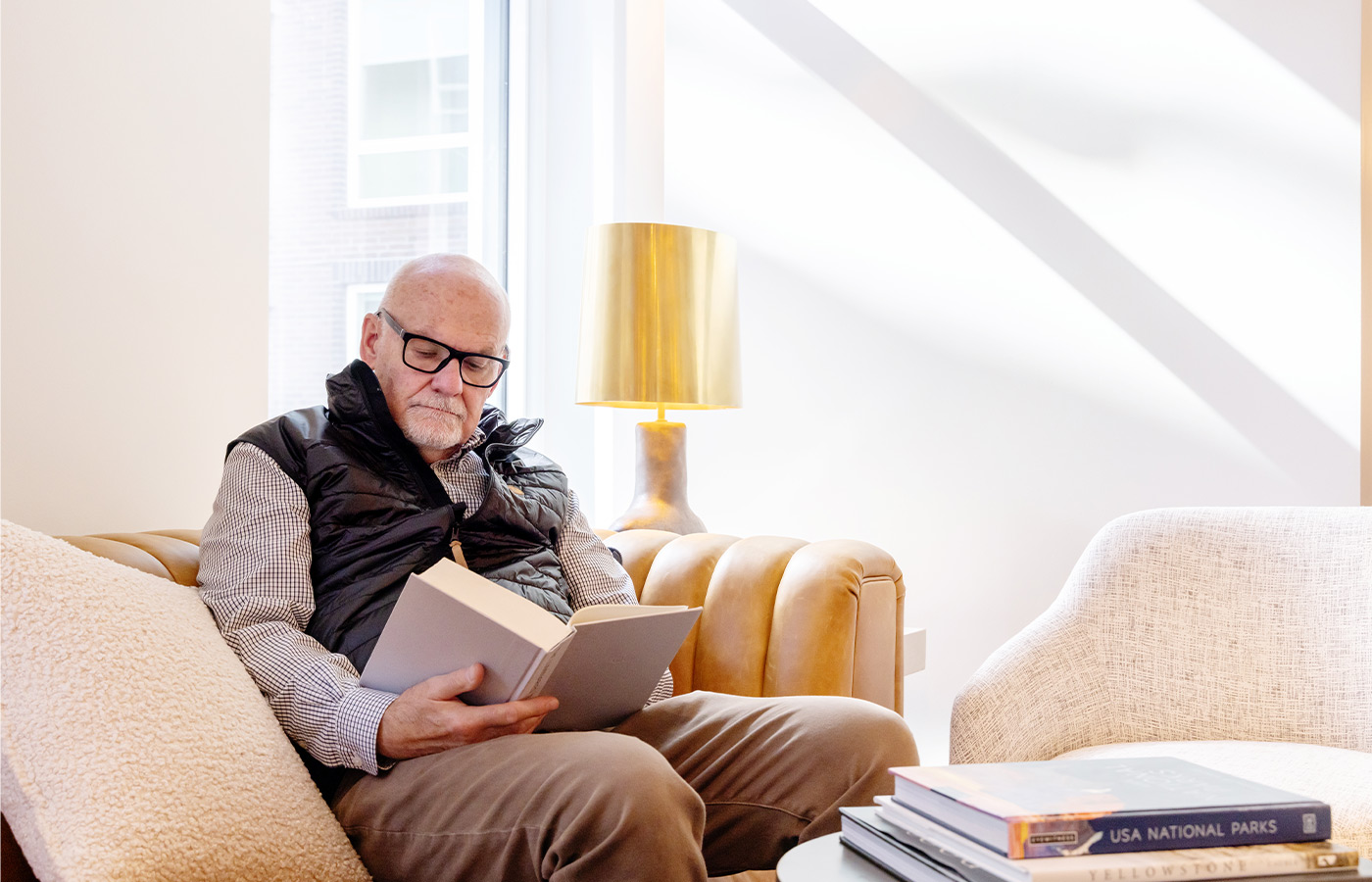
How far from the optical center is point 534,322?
3.45 meters

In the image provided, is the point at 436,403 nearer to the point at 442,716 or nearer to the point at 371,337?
the point at 371,337

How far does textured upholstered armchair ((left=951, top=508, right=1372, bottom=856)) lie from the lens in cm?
175

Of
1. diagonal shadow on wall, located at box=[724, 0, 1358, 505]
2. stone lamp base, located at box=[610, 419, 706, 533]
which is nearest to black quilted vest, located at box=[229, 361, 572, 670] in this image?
stone lamp base, located at box=[610, 419, 706, 533]

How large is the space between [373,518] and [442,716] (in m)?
0.43

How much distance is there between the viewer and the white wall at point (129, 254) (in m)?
1.55

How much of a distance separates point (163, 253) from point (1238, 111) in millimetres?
2460

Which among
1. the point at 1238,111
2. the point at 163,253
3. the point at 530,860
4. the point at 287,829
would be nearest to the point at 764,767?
the point at 530,860

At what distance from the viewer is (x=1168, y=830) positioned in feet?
2.65

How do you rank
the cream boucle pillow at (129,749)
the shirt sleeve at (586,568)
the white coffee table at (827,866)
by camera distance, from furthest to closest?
→ the shirt sleeve at (586,568), the cream boucle pillow at (129,749), the white coffee table at (827,866)

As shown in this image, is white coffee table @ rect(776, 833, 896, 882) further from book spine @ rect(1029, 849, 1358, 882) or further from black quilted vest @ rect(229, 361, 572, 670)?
black quilted vest @ rect(229, 361, 572, 670)

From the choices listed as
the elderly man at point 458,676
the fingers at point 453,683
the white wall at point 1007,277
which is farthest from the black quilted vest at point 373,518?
the white wall at point 1007,277

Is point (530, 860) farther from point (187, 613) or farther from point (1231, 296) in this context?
point (1231, 296)

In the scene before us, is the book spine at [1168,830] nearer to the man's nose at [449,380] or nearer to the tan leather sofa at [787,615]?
the tan leather sofa at [787,615]

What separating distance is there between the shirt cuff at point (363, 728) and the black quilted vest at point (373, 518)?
18cm
